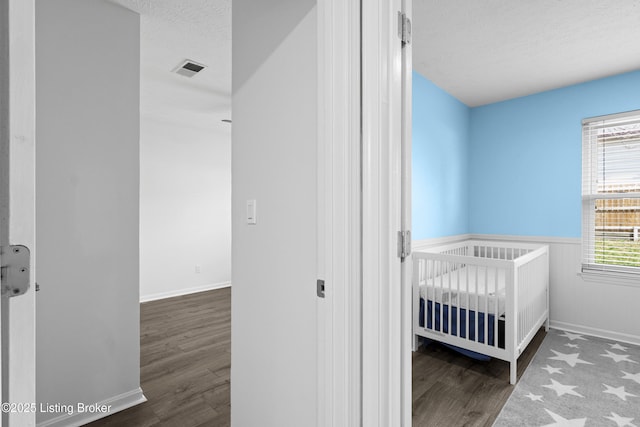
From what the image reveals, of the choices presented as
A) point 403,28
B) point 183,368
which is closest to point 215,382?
point 183,368

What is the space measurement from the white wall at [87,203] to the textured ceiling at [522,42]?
74.4 inches

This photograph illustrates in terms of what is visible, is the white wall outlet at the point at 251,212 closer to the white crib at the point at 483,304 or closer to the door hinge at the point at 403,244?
the door hinge at the point at 403,244

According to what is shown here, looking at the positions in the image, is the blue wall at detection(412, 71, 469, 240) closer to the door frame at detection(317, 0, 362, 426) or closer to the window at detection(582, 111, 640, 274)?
the window at detection(582, 111, 640, 274)

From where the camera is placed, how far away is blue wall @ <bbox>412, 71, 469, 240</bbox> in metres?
2.97

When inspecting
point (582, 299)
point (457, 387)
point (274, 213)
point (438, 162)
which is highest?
point (438, 162)

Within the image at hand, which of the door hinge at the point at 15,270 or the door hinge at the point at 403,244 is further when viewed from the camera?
the door hinge at the point at 403,244

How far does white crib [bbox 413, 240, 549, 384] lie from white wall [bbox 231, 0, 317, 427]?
1.46 meters

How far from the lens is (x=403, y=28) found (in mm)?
1009

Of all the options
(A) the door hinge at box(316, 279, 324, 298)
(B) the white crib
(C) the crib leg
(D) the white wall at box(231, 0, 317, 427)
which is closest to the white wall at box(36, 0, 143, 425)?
(D) the white wall at box(231, 0, 317, 427)

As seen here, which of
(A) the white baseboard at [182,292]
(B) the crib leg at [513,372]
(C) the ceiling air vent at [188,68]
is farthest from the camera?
(A) the white baseboard at [182,292]

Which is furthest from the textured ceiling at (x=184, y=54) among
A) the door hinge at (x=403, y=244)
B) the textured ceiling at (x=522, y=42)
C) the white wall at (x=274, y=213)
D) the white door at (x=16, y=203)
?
the door hinge at (x=403, y=244)

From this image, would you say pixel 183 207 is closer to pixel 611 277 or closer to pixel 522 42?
pixel 522 42

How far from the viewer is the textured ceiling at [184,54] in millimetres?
2006

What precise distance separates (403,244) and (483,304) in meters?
1.68
